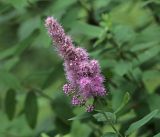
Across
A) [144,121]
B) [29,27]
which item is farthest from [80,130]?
[144,121]

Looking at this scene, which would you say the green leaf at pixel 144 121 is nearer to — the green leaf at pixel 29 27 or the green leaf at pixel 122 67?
the green leaf at pixel 122 67

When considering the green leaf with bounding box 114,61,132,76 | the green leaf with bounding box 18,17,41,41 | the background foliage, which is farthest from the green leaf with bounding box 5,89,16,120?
the green leaf with bounding box 114,61,132,76

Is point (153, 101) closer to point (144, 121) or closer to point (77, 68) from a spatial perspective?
point (144, 121)

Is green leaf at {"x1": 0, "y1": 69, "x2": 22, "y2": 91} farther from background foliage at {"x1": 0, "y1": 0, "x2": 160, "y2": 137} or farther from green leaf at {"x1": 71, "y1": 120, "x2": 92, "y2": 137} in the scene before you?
green leaf at {"x1": 71, "y1": 120, "x2": 92, "y2": 137}

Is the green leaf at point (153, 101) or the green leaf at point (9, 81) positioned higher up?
the green leaf at point (9, 81)

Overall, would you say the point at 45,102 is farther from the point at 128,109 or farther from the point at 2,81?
the point at 128,109

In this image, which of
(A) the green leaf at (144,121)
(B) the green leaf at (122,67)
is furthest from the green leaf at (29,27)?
(A) the green leaf at (144,121)
